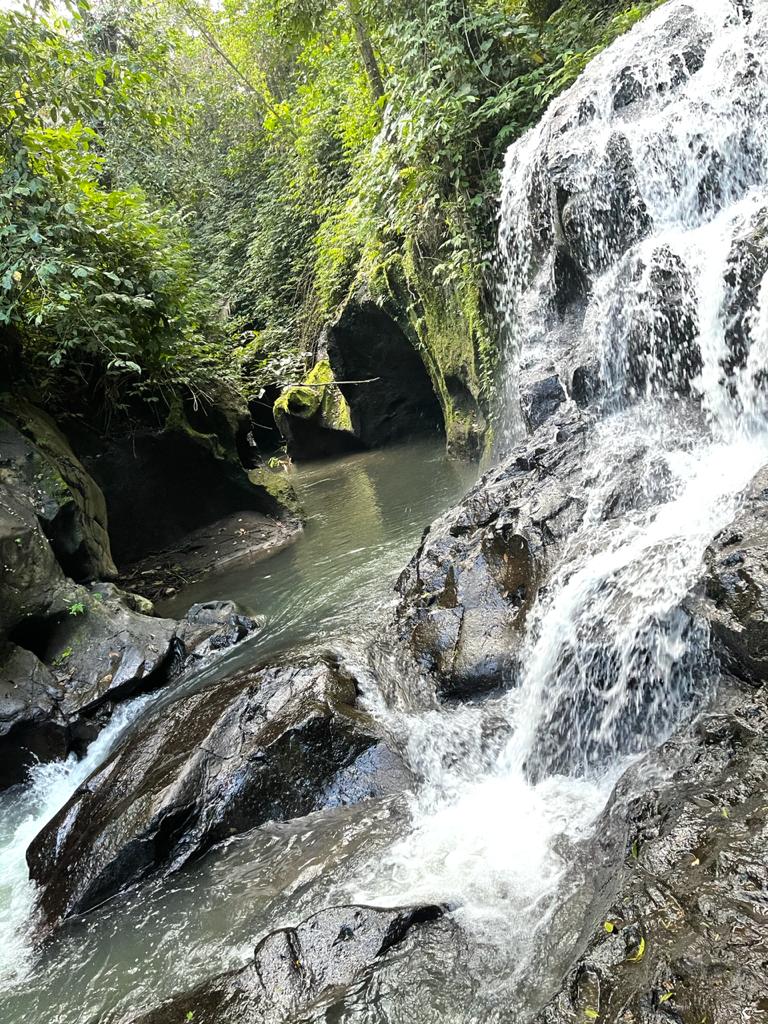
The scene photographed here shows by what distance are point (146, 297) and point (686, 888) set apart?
8.59 meters

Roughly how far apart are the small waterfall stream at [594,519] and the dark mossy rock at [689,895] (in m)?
0.41

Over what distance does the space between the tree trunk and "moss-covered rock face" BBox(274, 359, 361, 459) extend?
534 cm

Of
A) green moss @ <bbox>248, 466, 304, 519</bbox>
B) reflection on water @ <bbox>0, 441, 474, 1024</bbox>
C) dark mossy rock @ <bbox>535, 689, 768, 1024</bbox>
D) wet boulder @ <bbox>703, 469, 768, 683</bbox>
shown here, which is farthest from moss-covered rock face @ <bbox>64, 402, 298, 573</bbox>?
dark mossy rock @ <bbox>535, 689, 768, 1024</bbox>

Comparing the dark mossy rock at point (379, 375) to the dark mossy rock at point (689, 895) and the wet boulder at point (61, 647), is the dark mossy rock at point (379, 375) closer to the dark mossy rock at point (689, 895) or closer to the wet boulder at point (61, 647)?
the wet boulder at point (61, 647)

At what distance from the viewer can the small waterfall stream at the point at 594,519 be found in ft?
10.9

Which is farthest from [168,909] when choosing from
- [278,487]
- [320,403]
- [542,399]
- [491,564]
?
[320,403]

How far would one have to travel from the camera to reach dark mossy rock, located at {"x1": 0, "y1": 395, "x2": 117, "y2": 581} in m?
7.00

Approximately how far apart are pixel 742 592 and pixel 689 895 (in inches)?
55.1

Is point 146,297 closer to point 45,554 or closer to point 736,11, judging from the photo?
point 45,554

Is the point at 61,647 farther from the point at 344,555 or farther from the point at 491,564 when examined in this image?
the point at 491,564

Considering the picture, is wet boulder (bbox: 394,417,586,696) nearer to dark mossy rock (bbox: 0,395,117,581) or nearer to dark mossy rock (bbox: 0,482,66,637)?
dark mossy rock (bbox: 0,482,66,637)

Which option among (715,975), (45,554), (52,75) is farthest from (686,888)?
(52,75)

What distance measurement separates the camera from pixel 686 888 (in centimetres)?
228

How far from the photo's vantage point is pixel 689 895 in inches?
88.4
